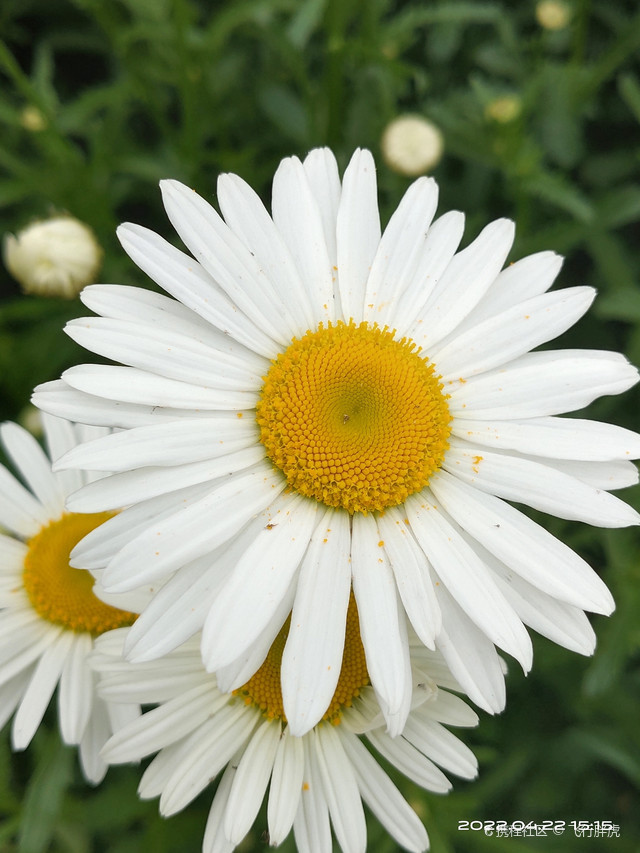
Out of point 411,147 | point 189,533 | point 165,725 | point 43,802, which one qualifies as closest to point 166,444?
point 189,533

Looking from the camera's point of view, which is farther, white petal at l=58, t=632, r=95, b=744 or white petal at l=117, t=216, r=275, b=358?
white petal at l=58, t=632, r=95, b=744

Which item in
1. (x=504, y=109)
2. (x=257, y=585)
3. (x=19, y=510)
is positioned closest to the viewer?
(x=257, y=585)

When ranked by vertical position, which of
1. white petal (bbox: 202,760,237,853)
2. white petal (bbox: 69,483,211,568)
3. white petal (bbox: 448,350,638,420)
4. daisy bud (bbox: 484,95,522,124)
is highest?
daisy bud (bbox: 484,95,522,124)

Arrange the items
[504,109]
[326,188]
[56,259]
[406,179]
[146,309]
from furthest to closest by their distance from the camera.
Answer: [406,179], [504,109], [56,259], [326,188], [146,309]

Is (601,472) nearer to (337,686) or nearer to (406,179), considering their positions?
(337,686)

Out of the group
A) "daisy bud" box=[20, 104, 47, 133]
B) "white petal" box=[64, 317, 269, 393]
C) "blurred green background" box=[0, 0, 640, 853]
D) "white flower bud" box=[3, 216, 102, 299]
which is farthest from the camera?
"daisy bud" box=[20, 104, 47, 133]

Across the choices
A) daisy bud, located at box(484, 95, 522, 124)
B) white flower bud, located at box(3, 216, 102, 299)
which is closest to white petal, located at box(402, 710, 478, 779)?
white flower bud, located at box(3, 216, 102, 299)

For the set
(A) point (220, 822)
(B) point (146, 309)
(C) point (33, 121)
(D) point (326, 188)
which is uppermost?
(C) point (33, 121)

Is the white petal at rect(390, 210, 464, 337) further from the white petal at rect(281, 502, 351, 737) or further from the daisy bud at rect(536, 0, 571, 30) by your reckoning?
the daisy bud at rect(536, 0, 571, 30)
